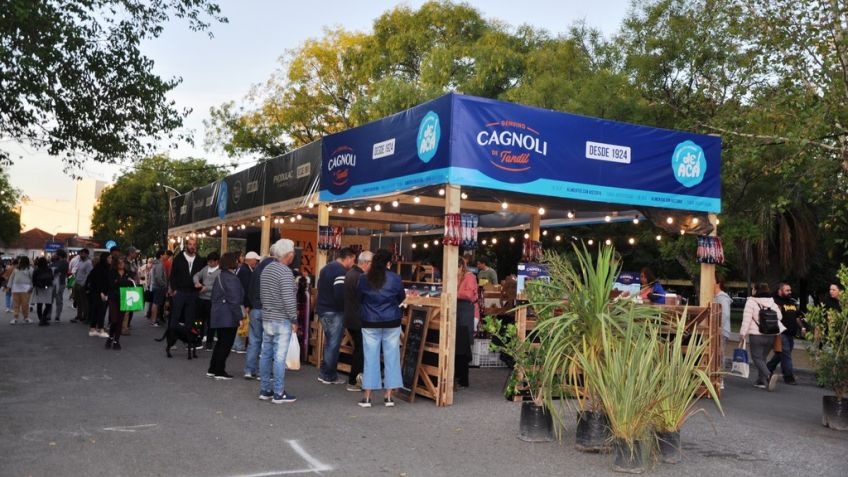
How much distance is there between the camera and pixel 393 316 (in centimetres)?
851

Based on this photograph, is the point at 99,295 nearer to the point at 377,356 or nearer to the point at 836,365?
the point at 377,356

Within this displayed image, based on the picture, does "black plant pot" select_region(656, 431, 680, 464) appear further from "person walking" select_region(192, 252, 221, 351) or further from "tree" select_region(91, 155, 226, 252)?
"tree" select_region(91, 155, 226, 252)

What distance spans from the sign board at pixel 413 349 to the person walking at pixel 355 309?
0.56 meters

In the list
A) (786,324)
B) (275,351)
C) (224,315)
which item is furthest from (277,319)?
(786,324)

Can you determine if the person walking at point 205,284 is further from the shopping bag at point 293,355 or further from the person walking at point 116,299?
the shopping bag at point 293,355

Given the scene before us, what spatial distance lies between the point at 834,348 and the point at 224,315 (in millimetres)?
7389

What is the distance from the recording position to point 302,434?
6.95 meters

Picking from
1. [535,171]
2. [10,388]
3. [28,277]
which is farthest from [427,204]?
[28,277]

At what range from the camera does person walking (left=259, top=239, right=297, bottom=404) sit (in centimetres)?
851

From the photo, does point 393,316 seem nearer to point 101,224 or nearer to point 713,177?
point 713,177

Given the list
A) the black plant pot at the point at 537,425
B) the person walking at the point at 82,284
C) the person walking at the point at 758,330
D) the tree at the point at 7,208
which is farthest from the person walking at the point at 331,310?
the tree at the point at 7,208

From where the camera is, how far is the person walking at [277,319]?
27.9 feet

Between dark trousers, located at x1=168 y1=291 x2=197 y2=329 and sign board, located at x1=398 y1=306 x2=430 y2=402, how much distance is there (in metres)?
4.42

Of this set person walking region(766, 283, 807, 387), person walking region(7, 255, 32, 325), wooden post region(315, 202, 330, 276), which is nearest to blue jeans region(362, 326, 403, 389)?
wooden post region(315, 202, 330, 276)
